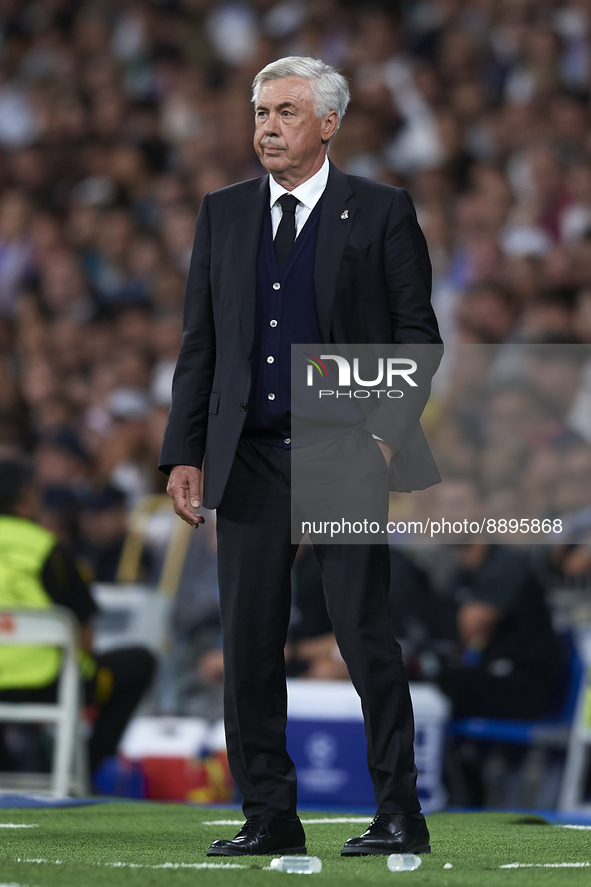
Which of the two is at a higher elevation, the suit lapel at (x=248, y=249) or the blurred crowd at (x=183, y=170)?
the blurred crowd at (x=183, y=170)

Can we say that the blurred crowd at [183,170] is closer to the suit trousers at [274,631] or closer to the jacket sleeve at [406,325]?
the suit trousers at [274,631]

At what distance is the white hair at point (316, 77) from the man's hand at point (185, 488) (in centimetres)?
88

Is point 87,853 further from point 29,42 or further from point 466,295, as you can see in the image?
point 29,42

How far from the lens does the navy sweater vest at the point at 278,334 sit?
3.12 m

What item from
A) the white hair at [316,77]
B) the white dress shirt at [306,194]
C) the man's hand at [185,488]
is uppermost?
the white hair at [316,77]

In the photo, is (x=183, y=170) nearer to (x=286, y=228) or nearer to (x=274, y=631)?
(x=286, y=228)

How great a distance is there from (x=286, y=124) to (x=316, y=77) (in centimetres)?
14

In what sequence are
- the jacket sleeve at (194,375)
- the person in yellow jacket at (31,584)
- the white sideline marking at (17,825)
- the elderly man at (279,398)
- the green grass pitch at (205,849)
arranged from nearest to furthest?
the green grass pitch at (205,849), the elderly man at (279,398), the jacket sleeve at (194,375), the white sideline marking at (17,825), the person in yellow jacket at (31,584)

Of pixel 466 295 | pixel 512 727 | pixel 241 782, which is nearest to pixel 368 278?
pixel 241 782

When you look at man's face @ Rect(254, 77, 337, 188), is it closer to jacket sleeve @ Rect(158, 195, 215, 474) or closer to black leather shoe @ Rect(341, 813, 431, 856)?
jacket sleeve @ Rect(158, 195, 215, 474)

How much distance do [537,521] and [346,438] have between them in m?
3.00

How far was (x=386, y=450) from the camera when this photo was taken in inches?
121

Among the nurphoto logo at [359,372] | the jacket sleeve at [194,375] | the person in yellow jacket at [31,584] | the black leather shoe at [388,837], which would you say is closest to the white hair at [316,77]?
the jacket sleeve at [194,375]

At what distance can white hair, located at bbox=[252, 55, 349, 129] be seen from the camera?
121 inches
